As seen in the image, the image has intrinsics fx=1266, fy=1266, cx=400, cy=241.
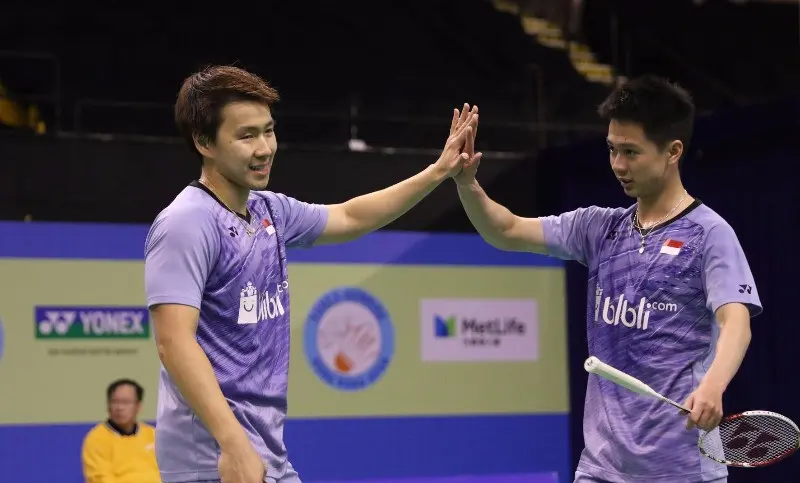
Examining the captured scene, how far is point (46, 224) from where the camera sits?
786 centimetres

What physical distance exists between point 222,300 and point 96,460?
4.82 metres

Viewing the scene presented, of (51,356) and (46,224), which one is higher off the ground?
(46,224)

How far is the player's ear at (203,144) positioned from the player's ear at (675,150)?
145 cm

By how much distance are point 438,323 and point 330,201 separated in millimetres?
1146

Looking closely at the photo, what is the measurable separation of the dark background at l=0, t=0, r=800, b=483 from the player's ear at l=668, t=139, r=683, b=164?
3.54 m

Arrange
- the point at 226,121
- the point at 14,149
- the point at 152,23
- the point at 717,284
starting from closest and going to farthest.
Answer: the point at 226,121 < the point at 717,284 < the point at 14,149 < the point at 152,23

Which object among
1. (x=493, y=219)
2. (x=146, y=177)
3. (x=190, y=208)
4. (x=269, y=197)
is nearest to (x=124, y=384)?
(x=146, y=177)

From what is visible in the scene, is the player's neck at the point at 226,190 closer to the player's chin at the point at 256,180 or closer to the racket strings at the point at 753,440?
the player's chin at the point at 256,180

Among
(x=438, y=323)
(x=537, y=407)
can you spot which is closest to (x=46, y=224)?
(x=438, y=323)

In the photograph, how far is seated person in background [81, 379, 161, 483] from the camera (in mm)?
7512

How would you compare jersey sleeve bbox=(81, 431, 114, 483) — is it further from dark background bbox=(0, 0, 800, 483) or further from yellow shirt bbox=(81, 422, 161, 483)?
dark background bbox=(0, 0, 800, 483)

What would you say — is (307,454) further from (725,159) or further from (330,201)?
(725,159)

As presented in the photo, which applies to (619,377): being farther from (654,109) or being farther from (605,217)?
(654,109)

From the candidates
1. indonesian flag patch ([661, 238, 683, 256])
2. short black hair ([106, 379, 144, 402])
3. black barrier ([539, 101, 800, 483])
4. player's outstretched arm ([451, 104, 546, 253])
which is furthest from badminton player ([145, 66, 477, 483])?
black barrier ([539, 101, 800, 483])
